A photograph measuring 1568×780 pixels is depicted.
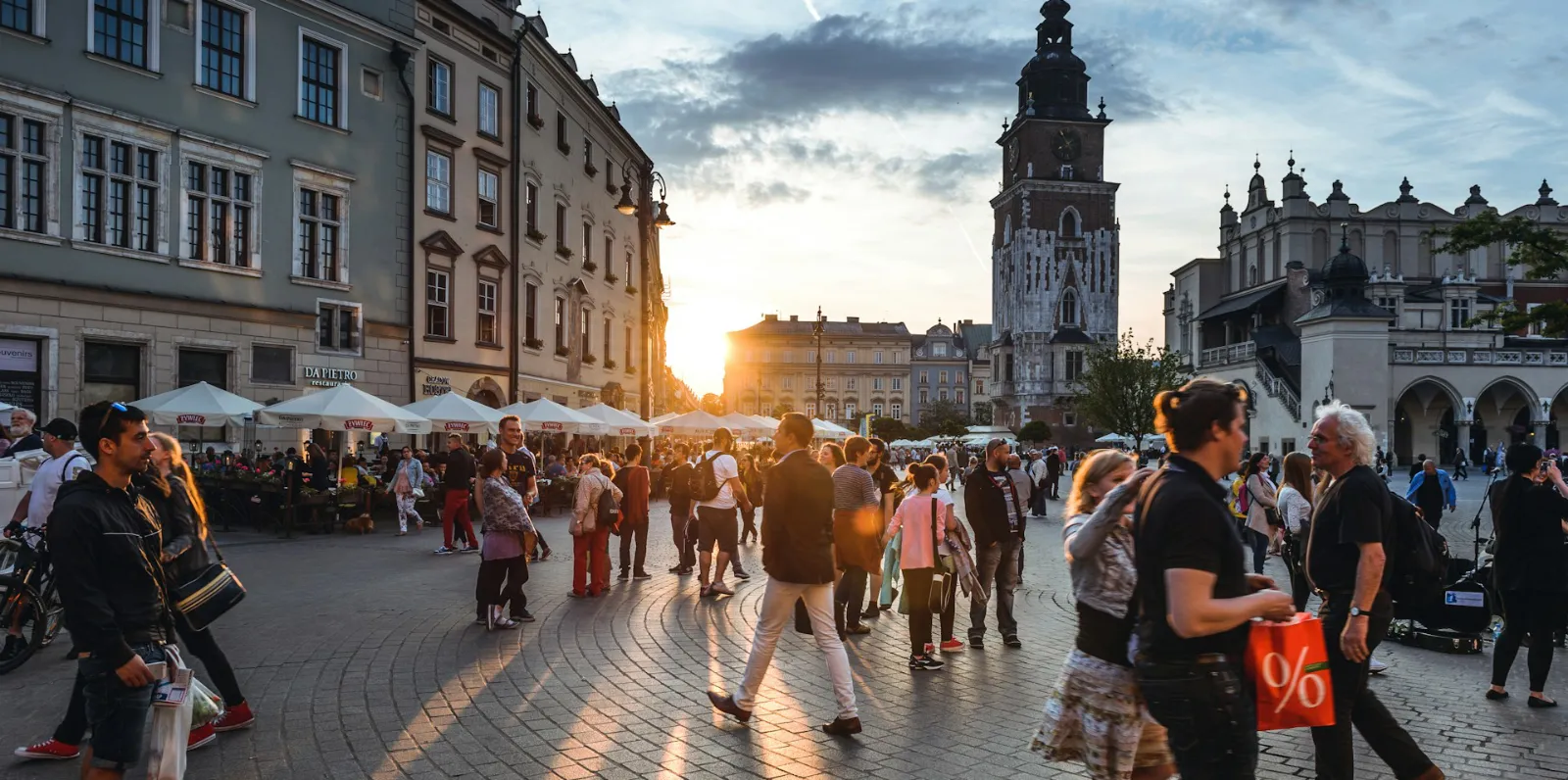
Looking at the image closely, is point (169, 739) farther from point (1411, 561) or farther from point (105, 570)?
point (1411, 561)

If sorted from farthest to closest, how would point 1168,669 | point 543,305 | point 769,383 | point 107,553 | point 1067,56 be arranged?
point 769,383, point 1067,56, point 543,305, point 107,553, point 1168,669

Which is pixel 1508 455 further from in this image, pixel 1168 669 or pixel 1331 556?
pixel 1168 669

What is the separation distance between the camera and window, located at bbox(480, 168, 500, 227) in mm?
32344

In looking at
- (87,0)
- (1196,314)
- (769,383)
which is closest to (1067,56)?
(1196,314)

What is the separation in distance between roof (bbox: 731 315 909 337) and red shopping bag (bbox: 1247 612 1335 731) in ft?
421

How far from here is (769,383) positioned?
13238 cm

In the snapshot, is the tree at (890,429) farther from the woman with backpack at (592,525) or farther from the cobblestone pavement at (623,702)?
the cobblestone pavement at (623,702)

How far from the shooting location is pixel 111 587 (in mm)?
4539

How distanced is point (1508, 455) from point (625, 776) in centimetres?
636

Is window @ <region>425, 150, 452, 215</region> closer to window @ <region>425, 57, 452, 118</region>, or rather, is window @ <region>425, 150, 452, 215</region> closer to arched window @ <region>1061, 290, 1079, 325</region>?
window @ <region>425, 57, 452, 118</region>

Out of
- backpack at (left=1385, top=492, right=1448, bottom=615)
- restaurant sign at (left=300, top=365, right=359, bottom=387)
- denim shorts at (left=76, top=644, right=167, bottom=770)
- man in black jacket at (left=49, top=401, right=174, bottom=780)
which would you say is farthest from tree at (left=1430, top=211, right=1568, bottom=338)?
restaurant sign at (left=300, top=365, right=359, bottom=387)

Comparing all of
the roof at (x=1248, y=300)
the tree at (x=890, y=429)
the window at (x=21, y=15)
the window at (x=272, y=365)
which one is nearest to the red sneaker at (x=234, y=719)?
the window at (x=21, y=15)

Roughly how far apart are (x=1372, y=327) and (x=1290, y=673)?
155 feet

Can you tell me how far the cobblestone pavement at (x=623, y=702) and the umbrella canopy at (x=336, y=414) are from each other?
28.2 ft
